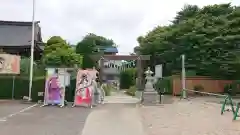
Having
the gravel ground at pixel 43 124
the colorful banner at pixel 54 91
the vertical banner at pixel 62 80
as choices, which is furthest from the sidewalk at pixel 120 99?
the gravel ground at pixel 43 124

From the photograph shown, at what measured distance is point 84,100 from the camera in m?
18.0

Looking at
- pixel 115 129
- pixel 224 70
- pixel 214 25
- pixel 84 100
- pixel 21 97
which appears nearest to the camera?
pixel 115 129

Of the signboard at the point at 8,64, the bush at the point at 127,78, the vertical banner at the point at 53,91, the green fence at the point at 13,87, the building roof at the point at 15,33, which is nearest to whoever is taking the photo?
the vertical banner at the point at 53,91

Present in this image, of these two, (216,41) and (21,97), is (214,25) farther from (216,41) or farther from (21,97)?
(21,97)

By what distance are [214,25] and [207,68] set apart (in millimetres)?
3834

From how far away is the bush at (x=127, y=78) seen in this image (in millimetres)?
44653

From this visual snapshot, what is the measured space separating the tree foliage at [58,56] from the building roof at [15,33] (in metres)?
1.75

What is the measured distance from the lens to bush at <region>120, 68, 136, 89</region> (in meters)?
44.7

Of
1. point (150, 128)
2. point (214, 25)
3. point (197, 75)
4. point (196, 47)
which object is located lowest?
point (150, 128)

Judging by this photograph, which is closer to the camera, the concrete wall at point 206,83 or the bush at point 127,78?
the concrete wall at point 206,83

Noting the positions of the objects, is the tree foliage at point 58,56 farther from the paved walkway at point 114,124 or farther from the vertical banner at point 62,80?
the paved walkway at point 114,124

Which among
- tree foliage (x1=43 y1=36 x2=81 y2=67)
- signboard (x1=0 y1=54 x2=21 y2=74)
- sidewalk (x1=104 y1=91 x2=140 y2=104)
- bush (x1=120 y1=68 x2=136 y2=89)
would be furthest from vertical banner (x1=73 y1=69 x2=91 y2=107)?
bush (x1=120 y1=68 x2=136 y2=89)

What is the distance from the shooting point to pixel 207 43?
1081 inches

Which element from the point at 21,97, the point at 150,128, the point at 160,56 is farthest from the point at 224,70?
the point at 150,128
